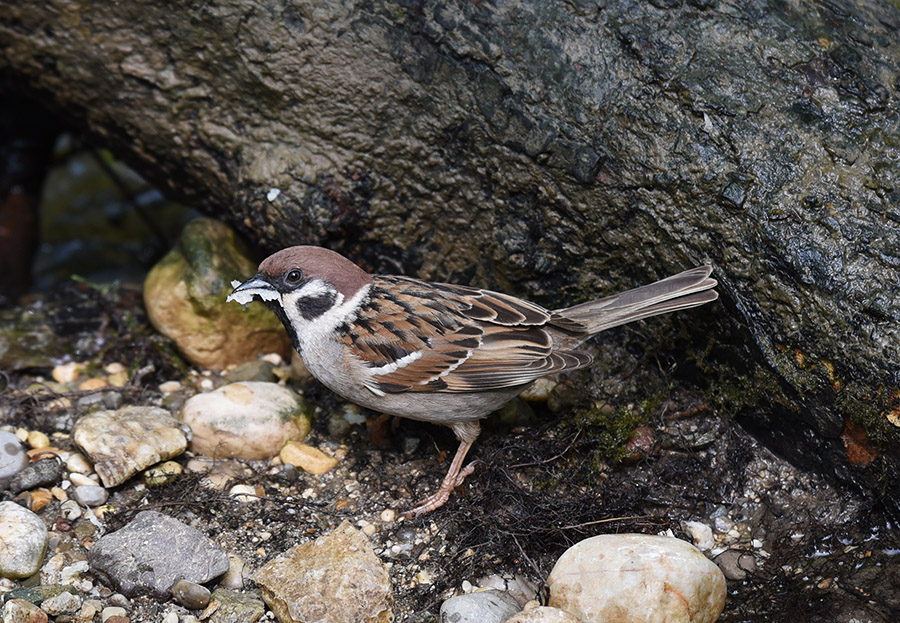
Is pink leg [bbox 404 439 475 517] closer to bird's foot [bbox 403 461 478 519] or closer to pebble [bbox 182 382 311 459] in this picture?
bird's foot [bbox 403 461 478 519]

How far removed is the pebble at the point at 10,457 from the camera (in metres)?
4.22

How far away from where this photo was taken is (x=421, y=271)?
5.08 meters

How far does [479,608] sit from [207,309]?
100 inches

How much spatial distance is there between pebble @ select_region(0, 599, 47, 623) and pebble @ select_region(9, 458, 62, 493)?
0.81 meters

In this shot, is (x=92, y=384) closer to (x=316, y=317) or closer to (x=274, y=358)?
(x=274, y=358)

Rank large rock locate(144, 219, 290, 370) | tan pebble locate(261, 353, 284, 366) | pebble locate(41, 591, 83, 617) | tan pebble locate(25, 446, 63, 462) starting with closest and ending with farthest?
pebble locate(41, 591, 83, 617)
tan pebble locate(25, 446, 63, 462)
large rock locate(144, 219, 290, 370)
tan pebble locate(261, 353, 284, 366)

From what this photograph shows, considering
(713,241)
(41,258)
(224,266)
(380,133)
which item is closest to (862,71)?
(713,241)

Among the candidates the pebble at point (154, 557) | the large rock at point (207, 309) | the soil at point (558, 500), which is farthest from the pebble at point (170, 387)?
the pebble at point (154, 557)

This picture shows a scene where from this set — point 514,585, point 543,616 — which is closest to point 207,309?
point 514,585

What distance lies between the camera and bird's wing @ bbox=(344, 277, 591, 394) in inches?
165

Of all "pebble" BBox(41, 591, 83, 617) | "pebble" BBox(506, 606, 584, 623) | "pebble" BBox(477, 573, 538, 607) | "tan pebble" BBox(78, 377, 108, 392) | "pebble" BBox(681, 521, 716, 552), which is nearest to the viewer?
"pebble" BBox(506, 606, 584, 623)

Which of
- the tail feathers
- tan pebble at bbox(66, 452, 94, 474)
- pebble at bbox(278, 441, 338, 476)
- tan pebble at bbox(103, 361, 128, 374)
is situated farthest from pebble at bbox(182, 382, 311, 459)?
the tail feathers

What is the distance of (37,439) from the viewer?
4.59m

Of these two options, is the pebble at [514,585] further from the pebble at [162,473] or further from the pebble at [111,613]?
the pebble at [162,473]
